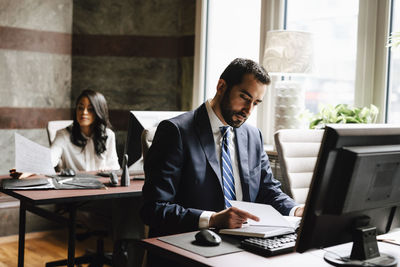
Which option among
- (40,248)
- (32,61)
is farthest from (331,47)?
(40,248)

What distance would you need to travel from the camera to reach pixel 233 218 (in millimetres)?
1814

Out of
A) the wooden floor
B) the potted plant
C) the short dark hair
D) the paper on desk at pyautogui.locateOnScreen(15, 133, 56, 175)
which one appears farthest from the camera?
the wooden floor

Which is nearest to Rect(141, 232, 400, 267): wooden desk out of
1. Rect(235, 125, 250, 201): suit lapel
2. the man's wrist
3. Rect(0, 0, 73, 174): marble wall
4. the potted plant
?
the man's wrist

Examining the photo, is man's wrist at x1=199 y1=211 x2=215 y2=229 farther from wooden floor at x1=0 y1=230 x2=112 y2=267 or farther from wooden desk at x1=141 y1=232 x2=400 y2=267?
wooden floor at x1=0 y1=230 x2=112 y2=267

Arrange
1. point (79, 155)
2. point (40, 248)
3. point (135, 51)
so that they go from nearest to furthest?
point (79, 155)
point (40, 248)
point (135, 51)

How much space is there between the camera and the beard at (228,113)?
6.97ft

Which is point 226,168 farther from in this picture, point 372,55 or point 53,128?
point 53,128

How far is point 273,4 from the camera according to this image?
14.3ft

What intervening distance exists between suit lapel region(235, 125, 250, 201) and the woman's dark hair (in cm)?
194

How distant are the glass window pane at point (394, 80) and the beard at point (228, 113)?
1.84 metres

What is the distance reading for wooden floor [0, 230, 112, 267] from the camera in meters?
4.11

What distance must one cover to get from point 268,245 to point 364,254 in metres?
0.30

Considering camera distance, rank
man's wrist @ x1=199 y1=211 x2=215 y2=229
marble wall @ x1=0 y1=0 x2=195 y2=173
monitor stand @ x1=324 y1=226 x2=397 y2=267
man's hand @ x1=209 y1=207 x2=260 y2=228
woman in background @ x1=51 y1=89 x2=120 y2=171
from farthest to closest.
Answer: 1. marble wall @ x1=0 y1=0 x2=195 y2=173
2. woman in background @ x1=51 y1=89 x2=120 y2=171
3. man's wrist @ x1=199 y1=211 x2=215 y2=229
4. man's hand @ x1=209 y1=207 x2=260 y2=228
5. monitor stand @ x1=324 y1=226 x2=397 y2=267

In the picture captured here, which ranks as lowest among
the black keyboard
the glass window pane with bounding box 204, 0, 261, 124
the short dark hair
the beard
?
the black keyboard
